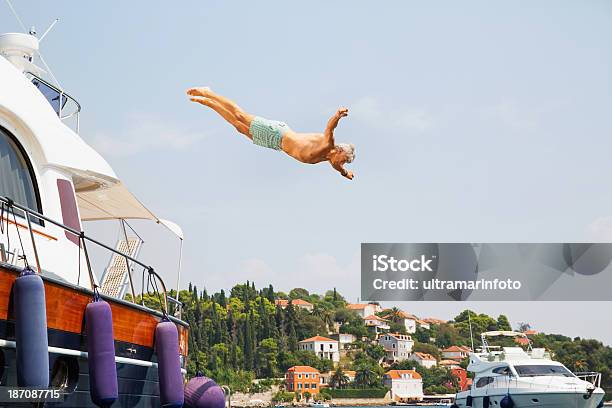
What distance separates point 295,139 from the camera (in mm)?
5184

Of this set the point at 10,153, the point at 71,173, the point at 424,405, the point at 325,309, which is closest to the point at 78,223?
the point at 71,173

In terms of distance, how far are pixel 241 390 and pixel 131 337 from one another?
10307cm

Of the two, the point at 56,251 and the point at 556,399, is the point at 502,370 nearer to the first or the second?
the point at 556,399

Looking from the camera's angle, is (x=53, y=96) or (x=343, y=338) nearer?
(x=53, y=96)

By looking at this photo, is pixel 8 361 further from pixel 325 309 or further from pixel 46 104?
pixel 325 309

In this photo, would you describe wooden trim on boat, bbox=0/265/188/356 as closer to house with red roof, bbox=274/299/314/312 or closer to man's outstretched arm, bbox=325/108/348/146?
man's outstretched arm, bbox=325/108/348/146

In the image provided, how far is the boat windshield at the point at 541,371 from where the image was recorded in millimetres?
22734

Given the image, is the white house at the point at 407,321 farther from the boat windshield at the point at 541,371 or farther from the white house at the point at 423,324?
the boat windshield at the point at 541,371

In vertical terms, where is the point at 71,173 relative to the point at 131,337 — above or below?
above

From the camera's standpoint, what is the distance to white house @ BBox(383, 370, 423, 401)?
11656 cm

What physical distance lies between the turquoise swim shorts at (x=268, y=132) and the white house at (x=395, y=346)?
415 ft

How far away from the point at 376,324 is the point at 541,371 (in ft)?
390

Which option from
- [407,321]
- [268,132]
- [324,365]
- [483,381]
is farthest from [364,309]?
[268,132]

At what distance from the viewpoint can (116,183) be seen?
9008 millimetres
